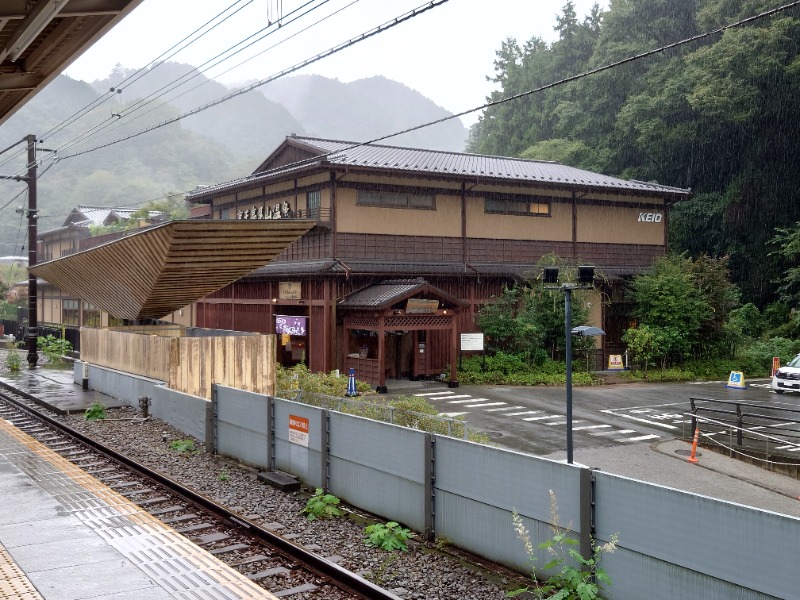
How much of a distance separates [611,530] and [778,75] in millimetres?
43381

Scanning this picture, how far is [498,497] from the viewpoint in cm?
895

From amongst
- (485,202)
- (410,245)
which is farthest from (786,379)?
(410,245)

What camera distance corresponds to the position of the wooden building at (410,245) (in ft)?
92.1

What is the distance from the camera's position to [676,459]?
52.8ft

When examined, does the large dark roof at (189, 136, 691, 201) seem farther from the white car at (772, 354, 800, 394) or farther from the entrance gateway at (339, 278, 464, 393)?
the white car at (772, 354, 800, 394)

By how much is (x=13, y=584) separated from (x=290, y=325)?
22.6 m

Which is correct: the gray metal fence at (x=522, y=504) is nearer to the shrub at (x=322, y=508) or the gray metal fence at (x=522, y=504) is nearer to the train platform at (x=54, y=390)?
the shrub at (x=322, y=508)

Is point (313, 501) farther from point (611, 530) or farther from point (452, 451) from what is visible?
point (611, 530)

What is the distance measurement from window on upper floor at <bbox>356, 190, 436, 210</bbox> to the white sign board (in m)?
5.73

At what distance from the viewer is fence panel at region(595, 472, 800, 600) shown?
20.9 feet

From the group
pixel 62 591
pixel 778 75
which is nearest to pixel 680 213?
pixel 778 75

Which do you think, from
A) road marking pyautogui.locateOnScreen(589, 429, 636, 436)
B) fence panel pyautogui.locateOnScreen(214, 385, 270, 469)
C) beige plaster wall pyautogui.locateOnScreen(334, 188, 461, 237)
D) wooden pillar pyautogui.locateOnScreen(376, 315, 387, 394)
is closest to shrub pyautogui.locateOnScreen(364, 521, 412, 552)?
fence panel pyautogui.locateOnScreen(214, 385, 270, 469)

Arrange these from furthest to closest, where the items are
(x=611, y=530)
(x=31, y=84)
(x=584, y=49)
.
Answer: (x=584, y=49) < (x=31, y=84) < (x=611, y=530)

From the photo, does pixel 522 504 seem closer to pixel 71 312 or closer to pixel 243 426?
pixel 243 426
